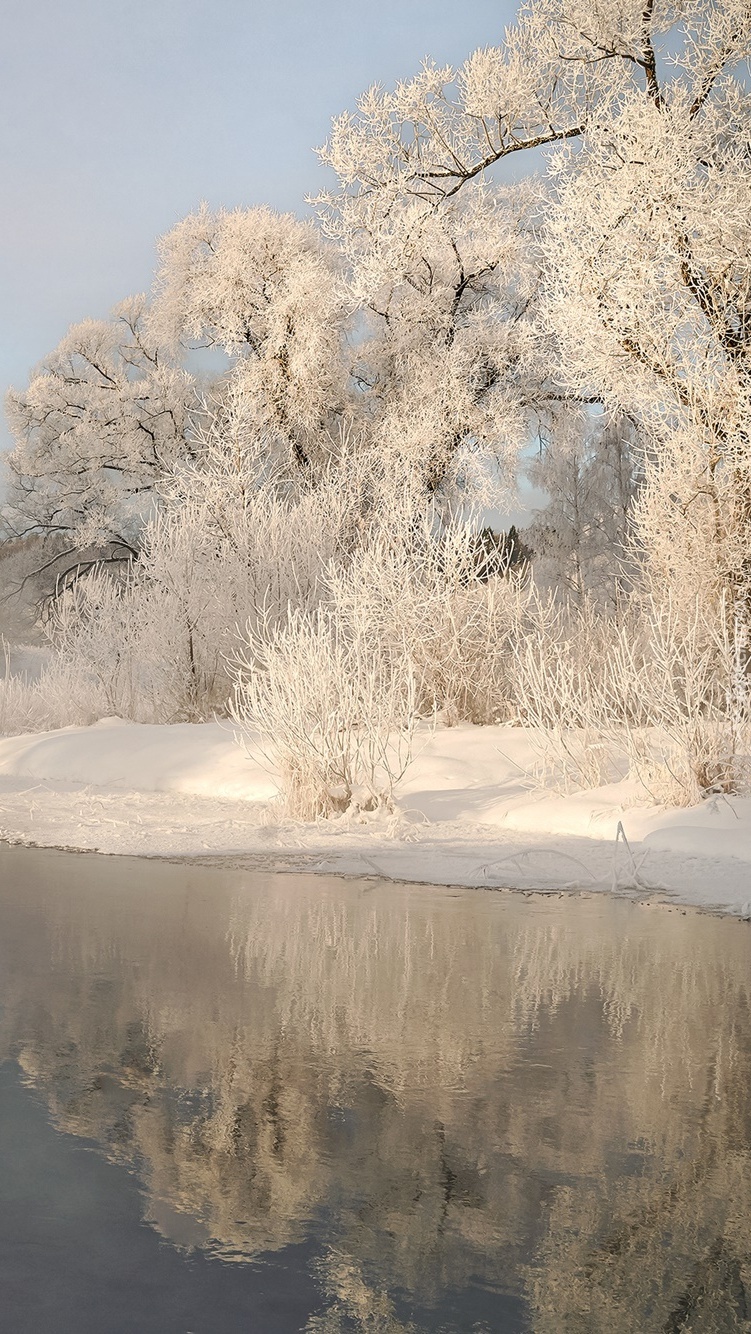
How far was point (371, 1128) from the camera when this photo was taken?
10.9 feet

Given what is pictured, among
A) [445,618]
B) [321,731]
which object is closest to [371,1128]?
[321,731]

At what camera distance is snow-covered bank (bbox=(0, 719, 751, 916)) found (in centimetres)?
757

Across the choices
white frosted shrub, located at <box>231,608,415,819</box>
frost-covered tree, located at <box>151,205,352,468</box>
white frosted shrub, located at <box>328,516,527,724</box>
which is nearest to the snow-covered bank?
white frosted shrub, located at <box>231,608,415,819</box>

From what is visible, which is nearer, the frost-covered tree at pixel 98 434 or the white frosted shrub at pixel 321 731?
the white frosted shrub at pixel 321 731

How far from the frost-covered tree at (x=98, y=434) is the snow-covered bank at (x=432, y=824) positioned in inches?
648

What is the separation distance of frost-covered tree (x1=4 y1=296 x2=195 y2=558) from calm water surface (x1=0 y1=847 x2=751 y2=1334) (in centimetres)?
2370

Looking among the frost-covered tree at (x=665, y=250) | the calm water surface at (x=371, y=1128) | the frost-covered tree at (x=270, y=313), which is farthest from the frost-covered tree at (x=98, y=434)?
the calm water surface at (x=371, y=1128)

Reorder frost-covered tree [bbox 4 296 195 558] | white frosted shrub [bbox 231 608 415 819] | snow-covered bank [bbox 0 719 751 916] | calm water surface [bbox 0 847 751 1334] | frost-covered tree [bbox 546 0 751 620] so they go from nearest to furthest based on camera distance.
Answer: calm water surface [bbox 0 847 751 1334], snow-covered bank [bbox 0 719 751 916], white frosted shrub [bbox 231 608 415 819], frost-covered tree [bbox 546 0 751 620], frost-covered tree [bbox 4 296 195 558]

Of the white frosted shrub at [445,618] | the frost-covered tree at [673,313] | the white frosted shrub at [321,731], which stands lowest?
the white frosted shrub at [321,731]

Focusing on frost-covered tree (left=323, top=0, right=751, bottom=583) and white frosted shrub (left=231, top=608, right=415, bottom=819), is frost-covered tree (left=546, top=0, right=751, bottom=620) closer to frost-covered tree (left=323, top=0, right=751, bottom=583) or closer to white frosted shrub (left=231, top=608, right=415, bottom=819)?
frost-covered tree (left=323, top=0, right=751, bottom=583)

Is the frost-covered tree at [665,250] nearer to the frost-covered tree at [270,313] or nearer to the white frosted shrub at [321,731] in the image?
the white frosted shrub at [321,731]

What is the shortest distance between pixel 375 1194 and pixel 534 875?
472cm

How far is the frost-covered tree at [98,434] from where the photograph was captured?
28688 mm

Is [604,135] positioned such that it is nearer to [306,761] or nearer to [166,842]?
[306,761]
